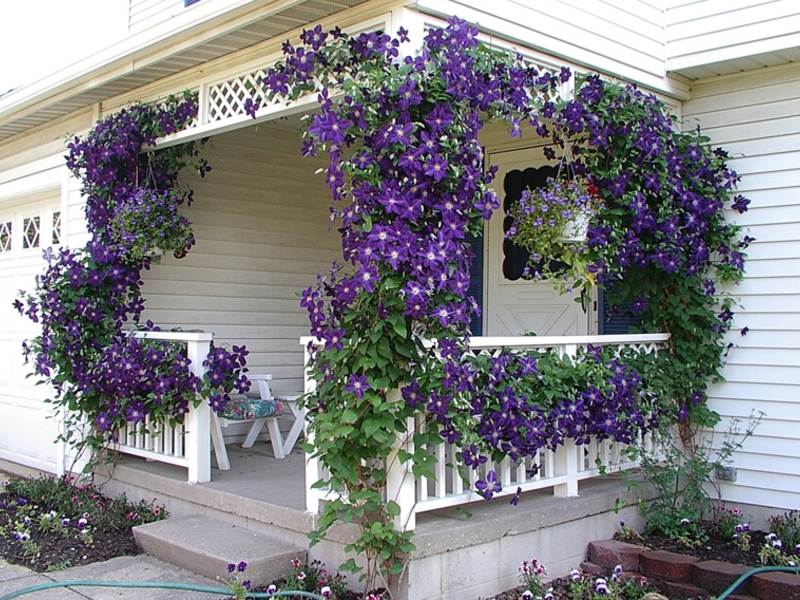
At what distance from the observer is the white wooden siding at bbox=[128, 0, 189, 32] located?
236 inches

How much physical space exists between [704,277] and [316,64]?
316 cm

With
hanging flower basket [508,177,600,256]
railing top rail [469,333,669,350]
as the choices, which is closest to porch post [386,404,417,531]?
railing top rail [469,333,669,350]

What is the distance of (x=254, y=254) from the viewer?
22.6 ft

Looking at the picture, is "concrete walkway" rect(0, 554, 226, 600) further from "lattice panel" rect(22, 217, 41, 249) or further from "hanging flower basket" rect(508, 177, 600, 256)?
"lattice panel" rect(22, 217, 41, 249)

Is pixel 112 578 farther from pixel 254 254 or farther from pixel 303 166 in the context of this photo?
pixel 303 166

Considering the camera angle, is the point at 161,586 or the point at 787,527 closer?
the point at 161,586

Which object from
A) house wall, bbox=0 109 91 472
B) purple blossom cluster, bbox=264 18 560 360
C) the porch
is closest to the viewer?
purple blossom cluster, bbox=264 18 560 360

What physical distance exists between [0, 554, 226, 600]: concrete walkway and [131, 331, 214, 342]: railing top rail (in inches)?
54.3

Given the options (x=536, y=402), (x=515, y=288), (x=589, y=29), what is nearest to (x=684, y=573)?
(x=536, y=402)

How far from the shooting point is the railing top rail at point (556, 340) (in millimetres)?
4117

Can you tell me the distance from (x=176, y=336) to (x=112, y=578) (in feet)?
5.43

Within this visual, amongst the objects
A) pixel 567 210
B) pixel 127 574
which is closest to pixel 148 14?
pixel 567 210

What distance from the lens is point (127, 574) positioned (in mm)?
4316

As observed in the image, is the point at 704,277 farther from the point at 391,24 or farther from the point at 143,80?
the point at 143,80
